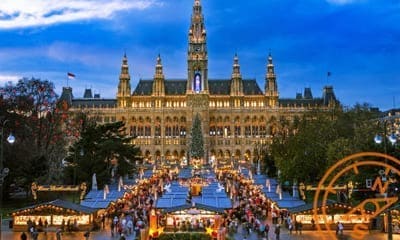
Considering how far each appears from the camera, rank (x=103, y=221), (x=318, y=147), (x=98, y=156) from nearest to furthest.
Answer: (x=103, y=221) < (x=318, y=147) < (x=98, y=156)

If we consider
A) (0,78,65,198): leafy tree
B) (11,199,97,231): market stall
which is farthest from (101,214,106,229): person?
(0,78,65,198): leafy tree

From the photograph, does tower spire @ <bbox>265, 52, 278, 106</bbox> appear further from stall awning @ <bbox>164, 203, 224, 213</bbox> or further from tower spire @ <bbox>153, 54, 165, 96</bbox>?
stall awning @ <bbox>164, 203, 224, 213</bbox>

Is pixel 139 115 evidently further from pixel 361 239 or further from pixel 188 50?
pixel 361 239

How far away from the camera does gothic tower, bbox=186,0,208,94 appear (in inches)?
5089

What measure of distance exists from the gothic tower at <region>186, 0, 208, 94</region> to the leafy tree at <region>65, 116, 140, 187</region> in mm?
64428

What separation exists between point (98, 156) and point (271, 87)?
273ft

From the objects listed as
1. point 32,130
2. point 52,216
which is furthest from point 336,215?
point 32,130

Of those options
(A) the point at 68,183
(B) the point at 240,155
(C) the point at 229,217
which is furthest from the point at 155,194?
(B) the point at 240,155

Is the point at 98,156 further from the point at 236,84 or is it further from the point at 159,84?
the point at 236,84

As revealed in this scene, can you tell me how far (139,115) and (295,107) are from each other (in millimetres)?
40302

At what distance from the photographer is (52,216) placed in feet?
108

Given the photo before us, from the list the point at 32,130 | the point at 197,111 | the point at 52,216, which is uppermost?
the point at 197,111

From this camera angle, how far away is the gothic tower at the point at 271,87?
130000mm

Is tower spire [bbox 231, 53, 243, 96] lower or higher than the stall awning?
higher
